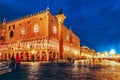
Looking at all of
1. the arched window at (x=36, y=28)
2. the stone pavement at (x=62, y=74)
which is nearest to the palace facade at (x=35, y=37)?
the arched window at (x=36, y=28)

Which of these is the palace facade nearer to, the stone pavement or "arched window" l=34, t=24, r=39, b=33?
"arched window" l=34, t=24, r=39, b=33

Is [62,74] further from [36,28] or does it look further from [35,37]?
[36,28]

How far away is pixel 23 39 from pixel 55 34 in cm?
1228

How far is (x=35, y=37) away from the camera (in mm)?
62094

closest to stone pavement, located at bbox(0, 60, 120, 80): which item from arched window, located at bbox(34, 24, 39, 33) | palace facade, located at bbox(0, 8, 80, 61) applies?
palace facade, located at bbox(0, 8, 80, 61)

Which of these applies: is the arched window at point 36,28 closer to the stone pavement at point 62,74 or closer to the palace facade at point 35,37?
the palace facade at point 35,37

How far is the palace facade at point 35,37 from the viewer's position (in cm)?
5922

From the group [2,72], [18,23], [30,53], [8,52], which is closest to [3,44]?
[8,52]

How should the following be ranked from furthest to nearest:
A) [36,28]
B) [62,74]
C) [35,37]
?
[36,28]
[35,37]
[62,74]

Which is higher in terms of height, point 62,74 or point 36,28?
point 36,28

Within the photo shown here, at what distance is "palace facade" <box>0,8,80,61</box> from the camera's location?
5922 centimetres

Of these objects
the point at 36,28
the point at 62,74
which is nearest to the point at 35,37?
the point at 36,28

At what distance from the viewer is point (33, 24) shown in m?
63.5

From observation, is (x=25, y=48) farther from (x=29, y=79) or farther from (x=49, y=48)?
(x=29, y=79)
